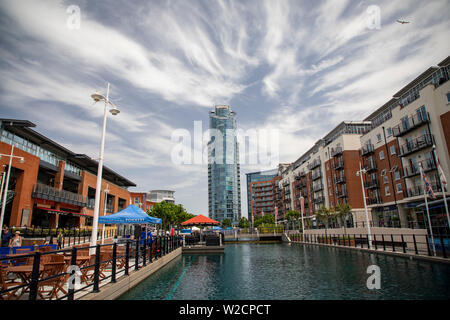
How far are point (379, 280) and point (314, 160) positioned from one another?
51.2 m

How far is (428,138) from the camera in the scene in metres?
29.7

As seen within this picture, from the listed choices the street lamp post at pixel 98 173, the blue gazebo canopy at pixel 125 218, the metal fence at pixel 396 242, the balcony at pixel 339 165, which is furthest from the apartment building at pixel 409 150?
the street lamp post at pixel 98 173

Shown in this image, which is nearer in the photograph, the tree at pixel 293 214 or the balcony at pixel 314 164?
the balcony at pixel 314 164

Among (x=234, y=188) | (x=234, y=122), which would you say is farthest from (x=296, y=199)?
(x=234, y=122)

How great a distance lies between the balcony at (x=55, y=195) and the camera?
35062 mm

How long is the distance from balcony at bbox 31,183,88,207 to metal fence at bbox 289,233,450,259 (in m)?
34.8

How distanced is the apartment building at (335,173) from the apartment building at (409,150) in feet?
8.81

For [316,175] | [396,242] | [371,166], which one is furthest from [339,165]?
[396,242]

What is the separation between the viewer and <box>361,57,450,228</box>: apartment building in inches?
1118

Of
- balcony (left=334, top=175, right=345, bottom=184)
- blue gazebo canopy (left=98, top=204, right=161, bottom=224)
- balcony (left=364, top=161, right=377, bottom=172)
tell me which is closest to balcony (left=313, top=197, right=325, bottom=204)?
balcony (left=334, top=175, right=345, bottom=184)

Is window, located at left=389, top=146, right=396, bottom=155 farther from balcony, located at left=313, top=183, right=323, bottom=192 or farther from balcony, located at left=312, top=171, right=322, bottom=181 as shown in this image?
balcony, located at left=313, top=183, right=323, bottom=192

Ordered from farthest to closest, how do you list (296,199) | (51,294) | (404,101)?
(296,199), (404,101), (51,294)

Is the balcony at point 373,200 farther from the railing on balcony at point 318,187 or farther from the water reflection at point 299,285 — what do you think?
the water reflection at point 299,285
